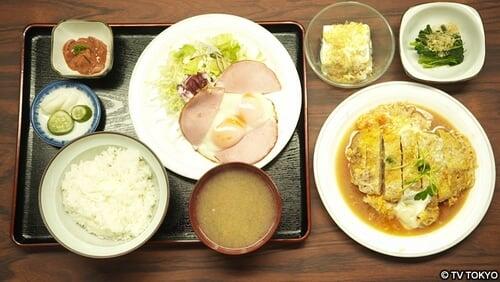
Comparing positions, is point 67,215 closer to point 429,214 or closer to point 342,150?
point 342,150

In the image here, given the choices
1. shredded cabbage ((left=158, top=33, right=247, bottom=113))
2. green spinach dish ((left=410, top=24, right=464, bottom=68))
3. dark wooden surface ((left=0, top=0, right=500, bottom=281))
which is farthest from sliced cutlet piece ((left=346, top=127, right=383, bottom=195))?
shredded cabbage ((left=158, top=33, right=247, bottom=113))

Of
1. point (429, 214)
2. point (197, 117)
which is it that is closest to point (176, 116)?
point (197, 117)

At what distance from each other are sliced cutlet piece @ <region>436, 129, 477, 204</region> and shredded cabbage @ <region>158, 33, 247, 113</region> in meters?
1.17

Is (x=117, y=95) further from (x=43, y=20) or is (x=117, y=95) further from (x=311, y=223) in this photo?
(x=311, y=223)

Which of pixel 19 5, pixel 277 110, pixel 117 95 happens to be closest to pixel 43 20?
pixel 19 5

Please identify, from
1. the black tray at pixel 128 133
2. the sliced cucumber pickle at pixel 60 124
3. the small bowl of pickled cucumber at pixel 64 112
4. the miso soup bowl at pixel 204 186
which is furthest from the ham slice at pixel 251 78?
the sliced cucumber pickle at pixel 60 124

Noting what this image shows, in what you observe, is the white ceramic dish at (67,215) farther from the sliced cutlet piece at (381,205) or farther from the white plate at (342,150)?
the sliced cutlet piece at (381,205)

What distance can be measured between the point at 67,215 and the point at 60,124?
0.48m

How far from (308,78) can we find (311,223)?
78 cm

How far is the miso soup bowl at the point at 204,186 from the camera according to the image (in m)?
2.60

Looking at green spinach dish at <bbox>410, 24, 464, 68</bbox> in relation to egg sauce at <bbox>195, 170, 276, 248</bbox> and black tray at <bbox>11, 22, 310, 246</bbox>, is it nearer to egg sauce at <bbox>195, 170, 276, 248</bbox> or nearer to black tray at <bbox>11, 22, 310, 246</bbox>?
black tray at <bbox>11, 22, 310, 246</bbox>

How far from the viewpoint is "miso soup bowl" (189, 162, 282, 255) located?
260 centimetres

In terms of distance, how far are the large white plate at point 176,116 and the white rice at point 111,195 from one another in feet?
0.63

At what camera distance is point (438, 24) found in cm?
302
